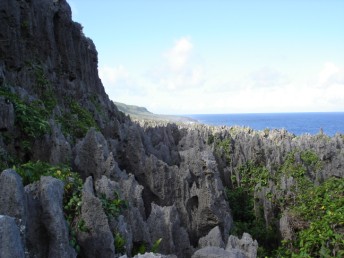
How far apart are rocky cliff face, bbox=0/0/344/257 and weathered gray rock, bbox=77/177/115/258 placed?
2 centimetres

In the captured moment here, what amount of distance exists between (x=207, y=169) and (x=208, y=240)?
8.00m

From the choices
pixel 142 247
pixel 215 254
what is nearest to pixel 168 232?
pixel 142 247

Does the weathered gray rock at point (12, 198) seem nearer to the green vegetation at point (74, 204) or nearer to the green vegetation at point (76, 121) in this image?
the green vegetation at point (74, 204)

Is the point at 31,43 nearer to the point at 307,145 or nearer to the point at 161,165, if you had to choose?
the point at 161,165

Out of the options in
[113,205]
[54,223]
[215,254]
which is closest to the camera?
[54,223]

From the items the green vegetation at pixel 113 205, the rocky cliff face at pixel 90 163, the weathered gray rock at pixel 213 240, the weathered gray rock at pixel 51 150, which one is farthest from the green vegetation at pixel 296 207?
the weathered gray rock at pixel 51 150

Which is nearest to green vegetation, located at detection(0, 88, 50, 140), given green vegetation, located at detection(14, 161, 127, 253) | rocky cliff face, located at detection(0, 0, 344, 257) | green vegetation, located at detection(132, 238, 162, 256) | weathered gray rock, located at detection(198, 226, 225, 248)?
rocky cliff face, located at detection(0, 0, 344, 257)

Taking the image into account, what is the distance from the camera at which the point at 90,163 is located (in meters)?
16.8

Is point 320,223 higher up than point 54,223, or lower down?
lower down

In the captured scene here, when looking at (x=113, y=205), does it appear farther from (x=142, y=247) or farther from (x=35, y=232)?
(x=35, y=232)

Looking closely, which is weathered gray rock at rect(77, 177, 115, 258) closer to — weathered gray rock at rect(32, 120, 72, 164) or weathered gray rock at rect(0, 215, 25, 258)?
weathered gray rock at rect(0, 215, 25, 258)

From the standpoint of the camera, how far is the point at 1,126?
1497 centimetres

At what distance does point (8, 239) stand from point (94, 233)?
3173 mm

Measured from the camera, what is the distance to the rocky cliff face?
7.61 m
